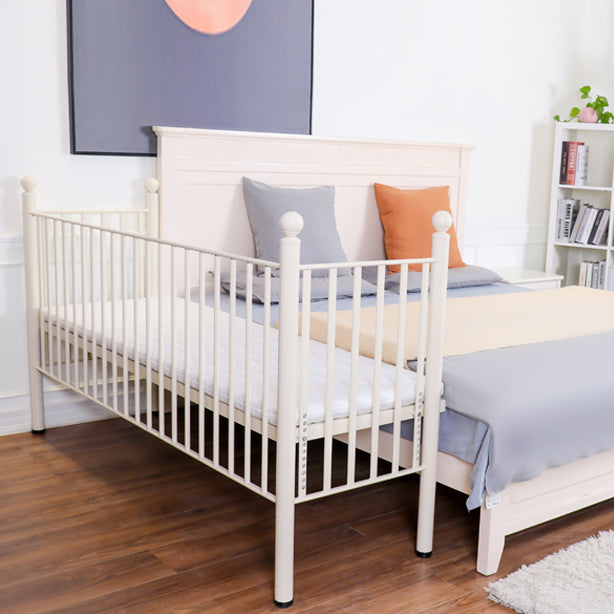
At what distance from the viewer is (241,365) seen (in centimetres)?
208

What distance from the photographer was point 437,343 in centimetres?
193

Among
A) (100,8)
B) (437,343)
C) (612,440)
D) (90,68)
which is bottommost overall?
(612,440)

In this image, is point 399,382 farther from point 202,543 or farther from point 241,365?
point 202,543

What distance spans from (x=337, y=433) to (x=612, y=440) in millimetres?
757

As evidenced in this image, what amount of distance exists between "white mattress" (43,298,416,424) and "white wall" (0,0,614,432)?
48 centimetres

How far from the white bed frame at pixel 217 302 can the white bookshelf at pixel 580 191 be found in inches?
27.7

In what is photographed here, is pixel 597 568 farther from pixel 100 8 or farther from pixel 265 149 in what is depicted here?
pixel 100 8

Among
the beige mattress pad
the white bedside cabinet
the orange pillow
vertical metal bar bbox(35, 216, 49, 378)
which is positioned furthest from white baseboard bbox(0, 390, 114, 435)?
the white bedside cabinet

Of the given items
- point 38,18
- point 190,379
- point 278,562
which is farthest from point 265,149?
point 278,562

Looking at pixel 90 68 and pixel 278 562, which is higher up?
pixel 90 68

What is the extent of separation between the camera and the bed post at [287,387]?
168 cm

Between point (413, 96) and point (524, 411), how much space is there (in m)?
2.14

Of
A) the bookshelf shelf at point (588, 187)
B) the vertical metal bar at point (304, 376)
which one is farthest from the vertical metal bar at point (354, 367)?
the bookshelf shelf at point (588, 187)

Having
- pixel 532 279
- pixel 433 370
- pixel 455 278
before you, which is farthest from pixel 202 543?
pixel 532 279
